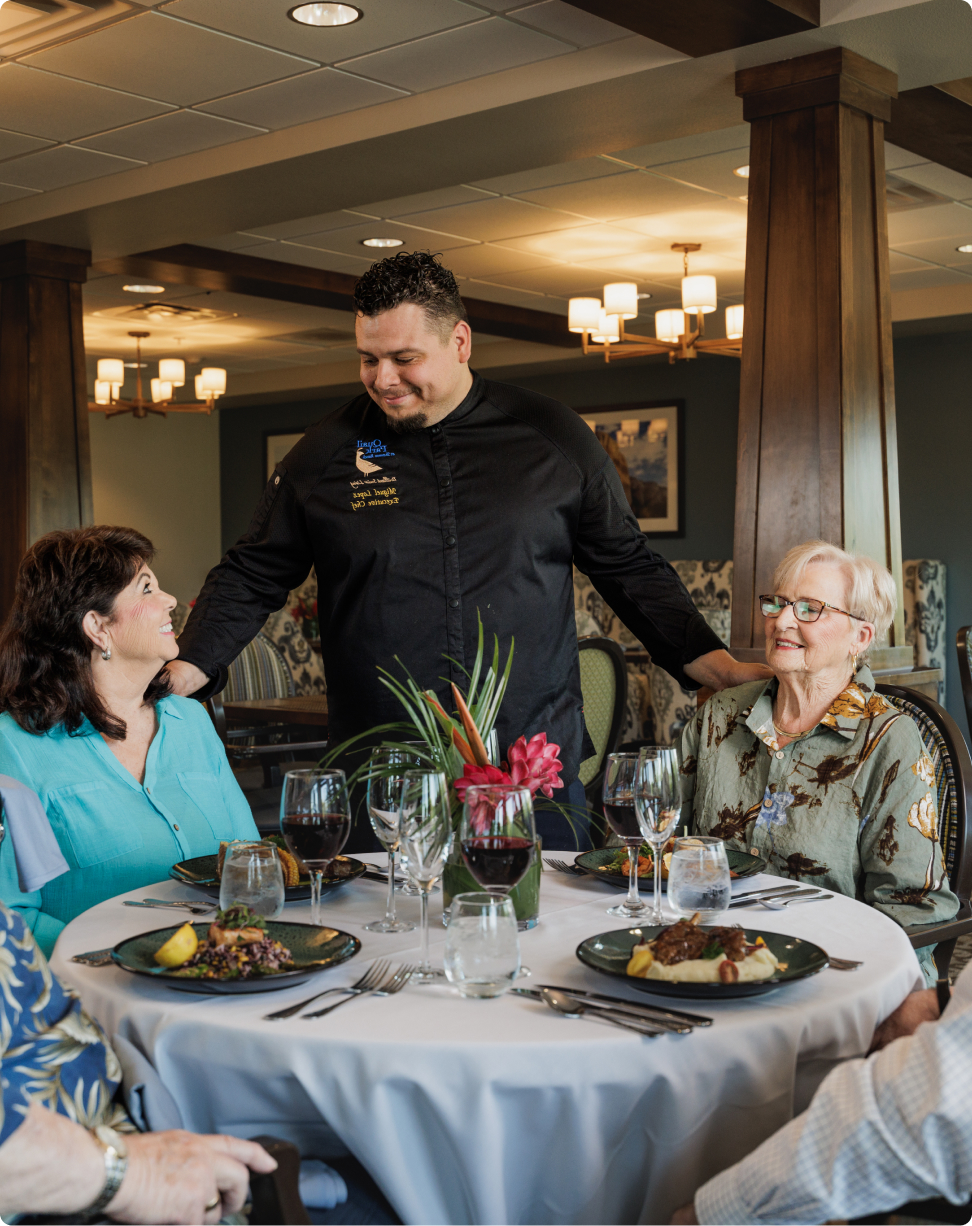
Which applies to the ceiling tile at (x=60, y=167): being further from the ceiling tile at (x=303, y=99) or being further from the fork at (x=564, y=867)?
the fork at (x=564, y=867)

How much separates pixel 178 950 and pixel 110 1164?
10.0 inches

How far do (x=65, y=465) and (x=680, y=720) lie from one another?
3460mm

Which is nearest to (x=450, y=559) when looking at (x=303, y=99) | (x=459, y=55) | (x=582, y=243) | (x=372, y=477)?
(x=372, y=477)

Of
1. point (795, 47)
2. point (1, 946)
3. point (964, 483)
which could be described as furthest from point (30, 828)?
point (964, 483)

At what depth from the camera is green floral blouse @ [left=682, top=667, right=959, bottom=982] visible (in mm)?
2053

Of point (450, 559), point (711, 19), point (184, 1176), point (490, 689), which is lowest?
point (184, 1176)

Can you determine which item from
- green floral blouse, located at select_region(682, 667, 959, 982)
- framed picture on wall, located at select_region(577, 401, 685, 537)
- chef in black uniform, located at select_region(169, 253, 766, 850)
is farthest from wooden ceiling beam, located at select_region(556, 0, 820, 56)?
framed picture on wall, located at select_region(577, 401, 685, 537)

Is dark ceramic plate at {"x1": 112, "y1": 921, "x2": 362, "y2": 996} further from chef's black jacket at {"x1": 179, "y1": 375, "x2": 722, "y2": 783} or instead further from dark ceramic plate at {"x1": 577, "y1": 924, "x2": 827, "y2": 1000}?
chef's black jacket at {"x1": 179, "y1": 375, "x2": 722, "y2": 783}

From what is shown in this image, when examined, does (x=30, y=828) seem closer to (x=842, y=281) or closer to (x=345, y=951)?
(x=345, y=951)

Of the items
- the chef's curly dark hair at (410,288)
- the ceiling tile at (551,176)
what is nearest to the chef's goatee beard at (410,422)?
the chef's curly dark hair at (410,288)

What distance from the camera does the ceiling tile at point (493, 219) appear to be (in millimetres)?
5977

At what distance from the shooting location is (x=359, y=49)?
13.4 feet

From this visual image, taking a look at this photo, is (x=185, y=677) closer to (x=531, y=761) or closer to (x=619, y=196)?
(x=531, y=761)

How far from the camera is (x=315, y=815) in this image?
1.56 m
